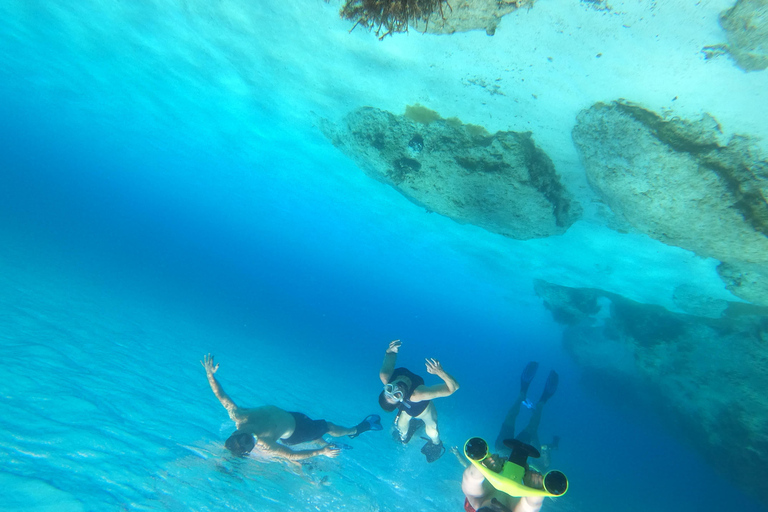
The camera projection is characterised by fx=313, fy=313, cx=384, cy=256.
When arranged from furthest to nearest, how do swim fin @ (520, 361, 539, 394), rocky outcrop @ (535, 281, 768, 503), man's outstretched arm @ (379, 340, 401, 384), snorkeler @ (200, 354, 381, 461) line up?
swim fin @ (520, 361, 539, 394)
rocky outcrop @ (535, 281, 768, 503)
man's outstretched arm @ (379, 340, 401, 384)
snorkeler @ (200, 354, 381, 461)

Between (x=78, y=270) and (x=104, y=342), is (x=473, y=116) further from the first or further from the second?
(x=78, y=270)

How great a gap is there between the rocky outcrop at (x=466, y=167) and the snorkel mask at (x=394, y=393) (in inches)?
280

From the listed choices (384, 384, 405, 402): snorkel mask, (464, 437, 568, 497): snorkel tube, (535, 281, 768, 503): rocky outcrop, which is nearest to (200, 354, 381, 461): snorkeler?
(384, 384, 405, 402): snorkel mask

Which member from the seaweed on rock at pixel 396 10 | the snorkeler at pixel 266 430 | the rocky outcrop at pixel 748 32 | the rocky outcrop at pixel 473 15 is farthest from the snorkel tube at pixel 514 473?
the rocky outcrop at pixel 748 32

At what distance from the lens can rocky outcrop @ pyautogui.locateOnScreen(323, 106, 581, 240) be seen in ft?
30.4

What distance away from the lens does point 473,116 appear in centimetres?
884

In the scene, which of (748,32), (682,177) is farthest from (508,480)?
(682,177)

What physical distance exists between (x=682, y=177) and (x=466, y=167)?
522 cm

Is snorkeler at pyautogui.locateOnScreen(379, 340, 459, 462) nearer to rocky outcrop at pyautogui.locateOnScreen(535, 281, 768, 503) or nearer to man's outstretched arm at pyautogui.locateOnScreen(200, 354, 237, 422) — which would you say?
man's outstretched arm at pyautogui.locateOnScreen(200, 354, 237, 422)

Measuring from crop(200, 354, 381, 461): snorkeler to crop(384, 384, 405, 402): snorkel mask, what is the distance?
69.6 inches

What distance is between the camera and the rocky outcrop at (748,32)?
171 inches

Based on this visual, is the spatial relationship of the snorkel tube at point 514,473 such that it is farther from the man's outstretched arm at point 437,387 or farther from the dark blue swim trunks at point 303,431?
the dark blue swim trunks at point 303,431

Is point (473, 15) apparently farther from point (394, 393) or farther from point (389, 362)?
point (394, 393)

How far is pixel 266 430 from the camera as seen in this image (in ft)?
21.8
